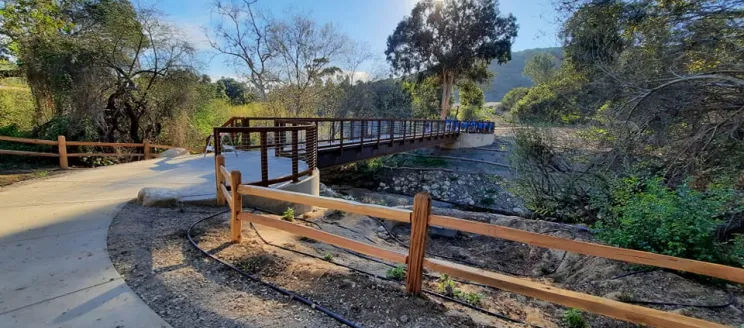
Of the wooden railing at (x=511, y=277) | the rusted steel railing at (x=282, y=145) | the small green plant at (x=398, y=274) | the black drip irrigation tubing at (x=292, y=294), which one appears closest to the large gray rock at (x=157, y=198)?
the rusted steel railing at (x=282, y=145)

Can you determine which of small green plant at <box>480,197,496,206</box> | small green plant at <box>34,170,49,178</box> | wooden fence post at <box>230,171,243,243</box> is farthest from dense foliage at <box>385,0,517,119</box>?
wooden fence post at <box>230,171,243,243</box>

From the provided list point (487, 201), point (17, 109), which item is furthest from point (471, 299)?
point (17, 109)

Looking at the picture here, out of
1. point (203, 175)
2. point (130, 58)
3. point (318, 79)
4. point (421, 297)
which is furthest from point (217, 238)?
point (318, 79)

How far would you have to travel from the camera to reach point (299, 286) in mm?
2484

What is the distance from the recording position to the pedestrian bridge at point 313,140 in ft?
16.3

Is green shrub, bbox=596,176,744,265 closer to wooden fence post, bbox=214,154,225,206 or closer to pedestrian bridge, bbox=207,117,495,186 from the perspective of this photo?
pedestrian bridge, bbox=207,117,495,186

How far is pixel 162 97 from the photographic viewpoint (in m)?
11.2

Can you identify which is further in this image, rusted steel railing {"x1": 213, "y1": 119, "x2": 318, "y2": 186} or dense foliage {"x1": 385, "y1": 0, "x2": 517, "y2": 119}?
dense foliage {"x1": 385, "y1": 0, "x2": 517, "y2": 119}

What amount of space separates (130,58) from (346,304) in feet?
39.1

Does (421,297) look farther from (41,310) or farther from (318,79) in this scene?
(318,79)

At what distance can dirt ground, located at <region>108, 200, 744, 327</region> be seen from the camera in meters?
2.12

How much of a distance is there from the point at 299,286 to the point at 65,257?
7.27 ft

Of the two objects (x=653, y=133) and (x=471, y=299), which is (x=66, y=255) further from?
(x=653, y=133)

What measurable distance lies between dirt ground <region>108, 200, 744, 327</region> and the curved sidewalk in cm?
14
